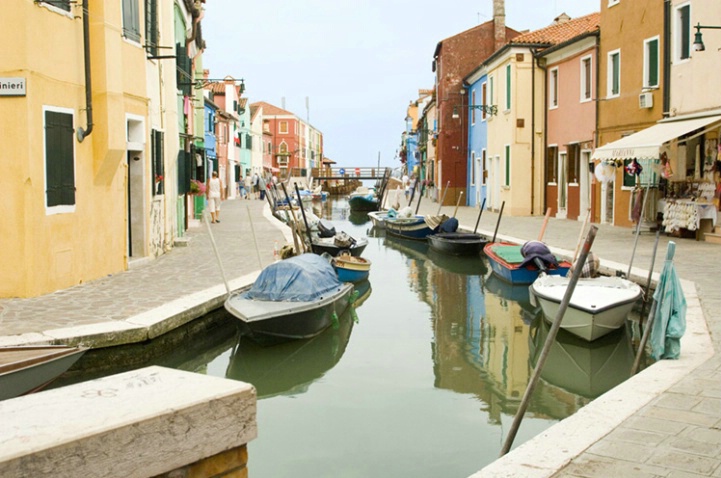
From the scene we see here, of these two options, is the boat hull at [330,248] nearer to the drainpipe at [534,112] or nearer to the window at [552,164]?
the window at [552,164]

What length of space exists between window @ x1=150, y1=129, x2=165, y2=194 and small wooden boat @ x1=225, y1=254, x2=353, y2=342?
5.45m

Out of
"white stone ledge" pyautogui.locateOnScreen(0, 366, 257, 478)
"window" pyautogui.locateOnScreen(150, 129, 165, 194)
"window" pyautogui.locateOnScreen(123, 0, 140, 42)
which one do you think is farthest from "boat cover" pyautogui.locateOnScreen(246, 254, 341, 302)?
"white stone ledge" pyautogui.locateOnScreen(0, 366, 257, 478)

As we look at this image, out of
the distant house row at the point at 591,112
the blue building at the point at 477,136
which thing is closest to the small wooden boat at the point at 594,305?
the distant house row at the point at 591,112

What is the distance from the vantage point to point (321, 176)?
85875mm

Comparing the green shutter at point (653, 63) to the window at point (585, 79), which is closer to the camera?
the green shutter at point (653, 63)

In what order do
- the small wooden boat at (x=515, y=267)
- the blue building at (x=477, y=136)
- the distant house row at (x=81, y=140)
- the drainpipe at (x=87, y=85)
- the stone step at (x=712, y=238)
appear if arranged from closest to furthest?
the distant house row at (x=81, y=140), the drainpipe at (x=87, y=85), the small wooden boat at (x=515, y=267), the stone step at (x=712, y=238), the blue building at (x=477, y=136)

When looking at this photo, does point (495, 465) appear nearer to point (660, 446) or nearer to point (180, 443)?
point (660, 446)

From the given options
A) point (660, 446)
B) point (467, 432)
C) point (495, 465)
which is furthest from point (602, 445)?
point (467, 432)

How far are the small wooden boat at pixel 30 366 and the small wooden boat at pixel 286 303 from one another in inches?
120

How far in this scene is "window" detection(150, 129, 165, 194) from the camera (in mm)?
16078

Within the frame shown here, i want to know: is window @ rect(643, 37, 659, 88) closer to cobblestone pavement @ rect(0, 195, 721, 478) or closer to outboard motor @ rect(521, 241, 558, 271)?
cobblestone pavement @ rect(0, 195, 721, 478)

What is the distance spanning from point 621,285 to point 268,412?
210 inches

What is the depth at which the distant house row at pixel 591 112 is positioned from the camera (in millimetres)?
18031

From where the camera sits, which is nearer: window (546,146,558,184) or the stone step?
the stone step
